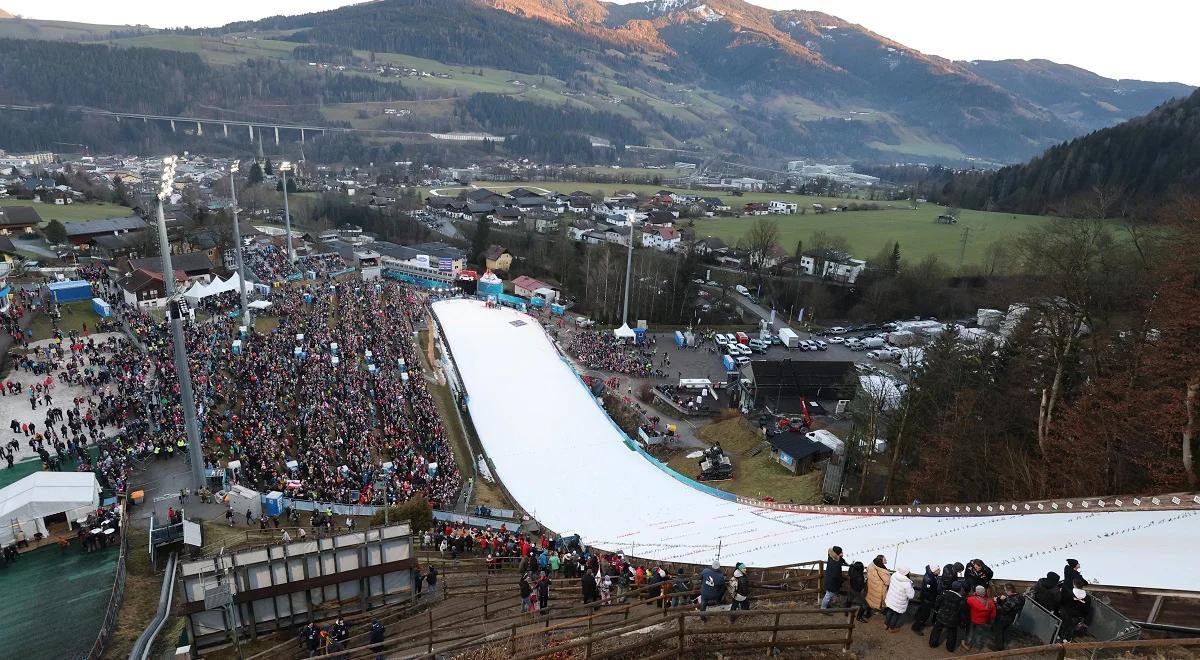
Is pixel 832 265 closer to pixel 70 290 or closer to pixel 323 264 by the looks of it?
pixel 323 264

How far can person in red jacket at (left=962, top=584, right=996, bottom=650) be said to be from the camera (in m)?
6.27

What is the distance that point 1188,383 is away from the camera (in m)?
10.1

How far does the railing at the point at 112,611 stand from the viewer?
27.1 ft

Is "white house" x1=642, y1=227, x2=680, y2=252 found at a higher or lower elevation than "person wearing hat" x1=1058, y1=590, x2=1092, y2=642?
lower

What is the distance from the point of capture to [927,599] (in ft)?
21.9

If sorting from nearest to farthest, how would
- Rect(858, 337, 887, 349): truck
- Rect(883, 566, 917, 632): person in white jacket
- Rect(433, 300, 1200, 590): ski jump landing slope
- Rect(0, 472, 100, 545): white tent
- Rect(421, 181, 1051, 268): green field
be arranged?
1. Rect(883, 566, 917, 632): person in white jacket
2. Rect(433, 300, 1200, 590): ski jump landing slope
3. Rect(0, 472, 100, 545): white tent
4. Rect(858, 337, 887, 349): truck
5. Rect(421, 181, 1051, 268): green field

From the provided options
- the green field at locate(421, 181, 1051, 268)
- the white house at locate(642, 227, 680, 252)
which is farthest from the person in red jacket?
the white house at locate(642, 227, 680, 252)

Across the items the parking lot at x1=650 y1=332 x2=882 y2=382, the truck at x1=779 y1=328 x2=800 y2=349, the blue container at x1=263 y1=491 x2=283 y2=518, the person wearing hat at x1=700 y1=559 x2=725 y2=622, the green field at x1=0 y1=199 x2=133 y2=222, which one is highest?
the person wearing hat at x1=700 y1=559 x2=725 y2=622

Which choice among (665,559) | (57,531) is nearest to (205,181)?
(57,531)

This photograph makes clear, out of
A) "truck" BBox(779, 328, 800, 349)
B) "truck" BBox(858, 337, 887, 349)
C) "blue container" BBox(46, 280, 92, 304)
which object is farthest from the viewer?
"truck" BBox(858, 337, 887, 349)

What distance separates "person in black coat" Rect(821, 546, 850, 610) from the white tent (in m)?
13.2

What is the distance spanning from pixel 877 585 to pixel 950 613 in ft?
2.59

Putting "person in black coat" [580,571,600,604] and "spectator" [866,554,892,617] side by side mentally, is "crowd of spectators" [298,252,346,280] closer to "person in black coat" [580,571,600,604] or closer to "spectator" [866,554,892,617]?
"person in black coat" [580,571,600,604]

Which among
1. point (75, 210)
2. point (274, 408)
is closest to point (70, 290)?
point (274, 408)
